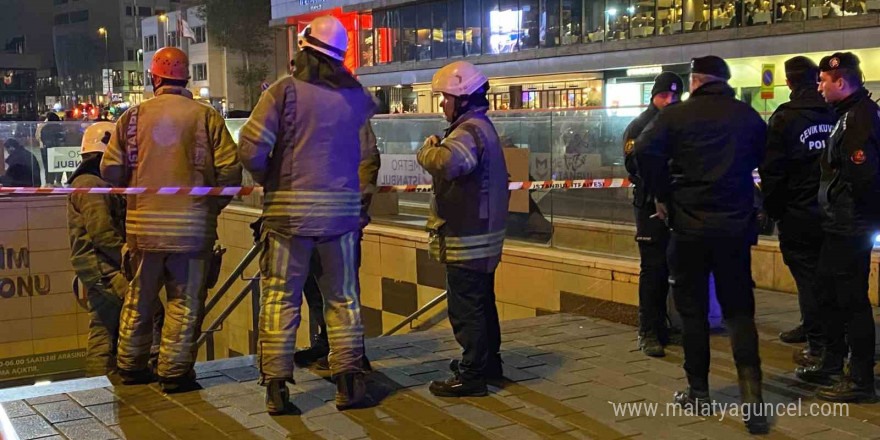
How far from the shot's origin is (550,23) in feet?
124

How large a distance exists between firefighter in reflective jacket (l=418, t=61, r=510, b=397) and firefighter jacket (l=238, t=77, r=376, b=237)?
504 mm

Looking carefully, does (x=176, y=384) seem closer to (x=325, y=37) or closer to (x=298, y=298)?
(x=298, y=298)

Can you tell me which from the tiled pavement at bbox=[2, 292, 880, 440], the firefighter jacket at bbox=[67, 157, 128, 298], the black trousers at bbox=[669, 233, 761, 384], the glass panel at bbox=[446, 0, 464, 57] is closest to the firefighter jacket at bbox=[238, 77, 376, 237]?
the tiled pavement at bbox=[2, 292, 880, 440]

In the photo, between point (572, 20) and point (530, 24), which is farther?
point (530, 24)

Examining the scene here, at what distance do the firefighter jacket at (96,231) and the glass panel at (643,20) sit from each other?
29.1 metres

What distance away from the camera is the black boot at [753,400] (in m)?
4.33

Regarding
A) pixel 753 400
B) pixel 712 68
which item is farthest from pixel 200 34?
pixel 753 400

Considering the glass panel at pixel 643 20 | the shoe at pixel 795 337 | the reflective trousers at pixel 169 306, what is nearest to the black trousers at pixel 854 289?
the shoe at pixel 795 337

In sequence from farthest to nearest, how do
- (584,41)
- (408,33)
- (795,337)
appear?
(408,33) < (584,41) < (795,337)

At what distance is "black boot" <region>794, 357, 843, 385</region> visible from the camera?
511cm

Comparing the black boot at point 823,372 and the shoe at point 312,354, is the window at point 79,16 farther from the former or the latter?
the black boot at point 823,372

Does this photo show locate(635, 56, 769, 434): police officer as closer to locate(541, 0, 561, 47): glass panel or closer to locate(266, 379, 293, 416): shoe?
locate(266, 379, 293, 416): shoe

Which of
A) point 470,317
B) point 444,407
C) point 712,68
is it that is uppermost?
point 712,68

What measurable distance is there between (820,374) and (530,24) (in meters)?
34.7
